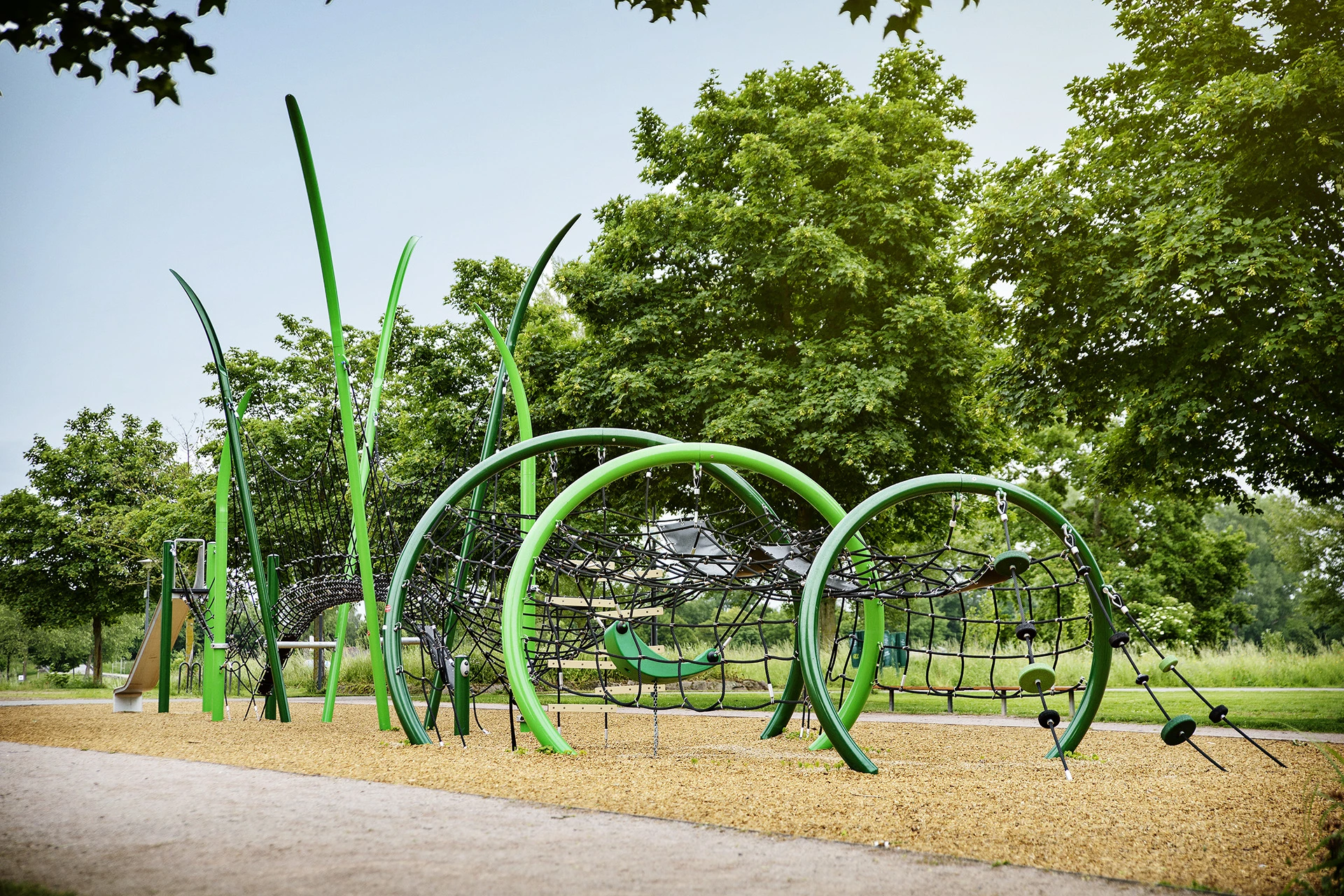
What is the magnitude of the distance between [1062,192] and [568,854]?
1250 centimetres

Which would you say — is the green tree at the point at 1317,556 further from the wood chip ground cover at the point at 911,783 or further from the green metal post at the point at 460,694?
the green metal post at the point at 460,694

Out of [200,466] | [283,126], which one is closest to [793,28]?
[283,126]

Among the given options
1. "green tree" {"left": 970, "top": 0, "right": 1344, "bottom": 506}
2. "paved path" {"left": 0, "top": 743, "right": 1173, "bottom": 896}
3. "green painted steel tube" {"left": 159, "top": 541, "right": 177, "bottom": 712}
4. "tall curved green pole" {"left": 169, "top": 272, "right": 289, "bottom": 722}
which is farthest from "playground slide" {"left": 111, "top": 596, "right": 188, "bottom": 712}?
"green tree" {"left": 970, "top": 0, "right": 1344, "bottom": 506}

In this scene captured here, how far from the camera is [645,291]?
714 inches

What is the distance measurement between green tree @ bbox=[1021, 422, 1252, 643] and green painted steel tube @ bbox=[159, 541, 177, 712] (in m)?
24.3

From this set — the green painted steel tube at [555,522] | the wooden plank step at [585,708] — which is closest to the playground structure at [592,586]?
the green painted steel tube at [555,522]

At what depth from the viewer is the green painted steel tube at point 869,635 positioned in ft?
21.8

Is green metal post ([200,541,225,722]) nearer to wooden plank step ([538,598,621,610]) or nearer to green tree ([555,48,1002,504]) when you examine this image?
wooden plank step ([538,598,621,610])

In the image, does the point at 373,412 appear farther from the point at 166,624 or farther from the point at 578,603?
the point at 166,624

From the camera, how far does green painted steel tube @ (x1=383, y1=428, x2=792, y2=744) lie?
8.44 metres

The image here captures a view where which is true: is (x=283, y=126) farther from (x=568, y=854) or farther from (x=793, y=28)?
(x=793, y=28)

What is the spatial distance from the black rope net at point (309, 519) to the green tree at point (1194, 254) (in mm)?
8448

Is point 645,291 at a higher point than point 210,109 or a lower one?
higher

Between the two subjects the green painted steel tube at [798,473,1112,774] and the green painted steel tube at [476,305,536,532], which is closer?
the green painted steel tube at [798,473,1112,774]
